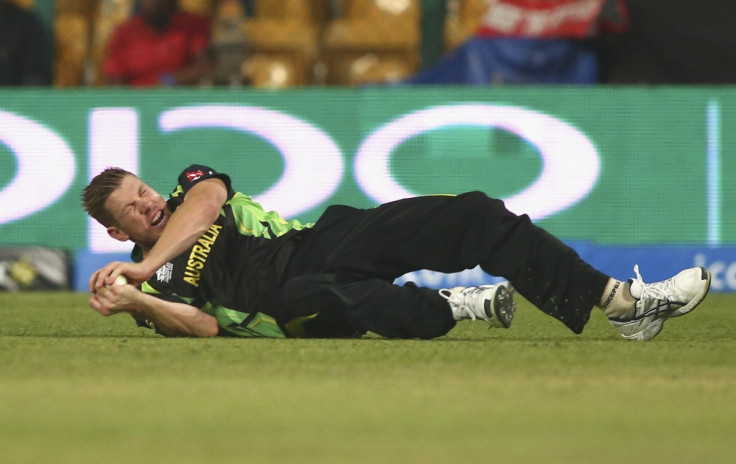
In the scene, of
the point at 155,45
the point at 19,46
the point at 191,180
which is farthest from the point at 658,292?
the point at 19,46

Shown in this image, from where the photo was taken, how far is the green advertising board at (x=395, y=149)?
414 inches

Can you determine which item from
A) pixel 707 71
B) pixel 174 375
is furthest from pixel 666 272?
pixel 174 375

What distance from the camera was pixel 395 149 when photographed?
34.9 feet

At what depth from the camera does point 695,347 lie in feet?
17.5

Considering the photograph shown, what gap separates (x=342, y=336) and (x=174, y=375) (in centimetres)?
151

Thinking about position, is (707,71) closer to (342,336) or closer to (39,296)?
(39,296)

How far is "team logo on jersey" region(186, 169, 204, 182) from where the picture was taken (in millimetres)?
5664

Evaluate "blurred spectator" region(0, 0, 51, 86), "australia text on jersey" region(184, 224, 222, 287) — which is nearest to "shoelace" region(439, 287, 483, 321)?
"australia text on jersey" region(184, 224, 222, 287)

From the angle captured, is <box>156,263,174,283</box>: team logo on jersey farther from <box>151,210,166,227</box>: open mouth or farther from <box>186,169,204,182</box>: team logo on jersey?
<box>186,169,204,182</box>: team logo on jersey

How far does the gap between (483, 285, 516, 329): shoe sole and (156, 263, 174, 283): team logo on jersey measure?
1258mm

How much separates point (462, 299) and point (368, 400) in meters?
1.72

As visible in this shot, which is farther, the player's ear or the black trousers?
the player's ear

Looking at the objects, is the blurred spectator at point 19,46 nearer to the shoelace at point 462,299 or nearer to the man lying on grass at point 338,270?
the man lying on grass at point 338,270

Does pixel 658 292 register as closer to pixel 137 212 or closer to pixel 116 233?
pixel 137 212
